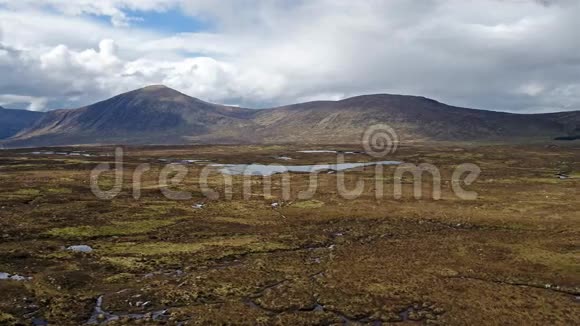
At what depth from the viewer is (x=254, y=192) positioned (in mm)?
93438

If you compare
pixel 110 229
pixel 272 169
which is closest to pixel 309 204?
pixel 110 229

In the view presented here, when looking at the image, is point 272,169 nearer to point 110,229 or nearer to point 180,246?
point 110,229

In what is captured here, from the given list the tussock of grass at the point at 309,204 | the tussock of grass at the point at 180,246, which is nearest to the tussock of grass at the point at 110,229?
the tussock of grass at the point at 180,246

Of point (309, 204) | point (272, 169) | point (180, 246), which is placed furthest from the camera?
point (272, 169)

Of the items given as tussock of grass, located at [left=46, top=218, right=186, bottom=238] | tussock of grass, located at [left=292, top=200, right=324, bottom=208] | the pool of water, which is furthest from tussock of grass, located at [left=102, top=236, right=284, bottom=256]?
the pool of water

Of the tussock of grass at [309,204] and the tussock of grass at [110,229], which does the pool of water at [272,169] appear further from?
the tussock of grass at [110,229]

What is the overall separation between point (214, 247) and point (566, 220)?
49.5 metres

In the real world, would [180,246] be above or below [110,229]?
below

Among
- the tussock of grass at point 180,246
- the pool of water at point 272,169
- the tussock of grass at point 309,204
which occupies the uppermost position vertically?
the pool of water at point 272,169

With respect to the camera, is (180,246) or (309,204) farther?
(309,204)

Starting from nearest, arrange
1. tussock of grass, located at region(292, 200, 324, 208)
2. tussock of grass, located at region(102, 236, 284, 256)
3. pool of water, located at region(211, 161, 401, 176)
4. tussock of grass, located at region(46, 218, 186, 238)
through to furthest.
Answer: tussock of grass, located at region(102, 236, 284, 256)
tussock of grass, located at region(46, 218, 186, 238)
tussock of grass, located at region(292, 200, 324, 208)
pool of water, located at region(211, 161, 401, 176)

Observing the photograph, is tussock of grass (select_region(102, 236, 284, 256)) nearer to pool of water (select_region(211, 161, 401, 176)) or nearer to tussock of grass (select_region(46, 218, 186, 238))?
tussock of grass (select_region(46, 218, 186, 238))

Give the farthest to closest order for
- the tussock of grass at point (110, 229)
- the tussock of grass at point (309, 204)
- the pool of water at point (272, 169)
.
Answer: the pool of water at point (272, 169) < the tussock of grass at point (309, 204) < the tussock of grass at point (110, 229)

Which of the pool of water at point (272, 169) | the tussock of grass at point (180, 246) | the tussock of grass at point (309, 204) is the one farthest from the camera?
the pool of water at point (272, 169)
